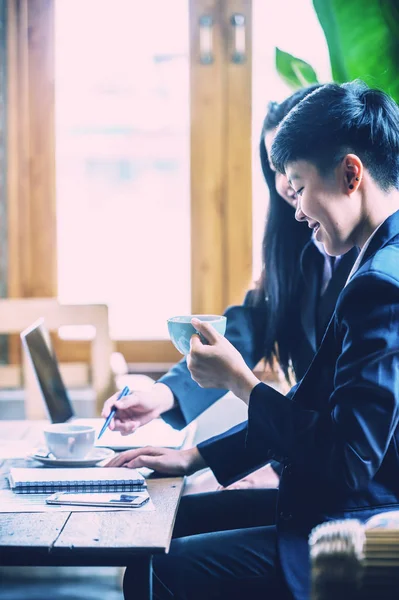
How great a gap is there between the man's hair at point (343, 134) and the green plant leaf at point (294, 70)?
3.92 ft

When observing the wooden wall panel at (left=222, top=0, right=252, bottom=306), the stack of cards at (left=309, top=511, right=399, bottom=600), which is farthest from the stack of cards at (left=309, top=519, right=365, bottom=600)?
the wooden wall panel at (left=222, top=0, right=252, bottom=306)

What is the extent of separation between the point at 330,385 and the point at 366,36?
1288 millimetres

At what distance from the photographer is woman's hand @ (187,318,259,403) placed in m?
1.10

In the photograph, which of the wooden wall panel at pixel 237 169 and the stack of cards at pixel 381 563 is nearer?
the stack of cards at pixel 381 563

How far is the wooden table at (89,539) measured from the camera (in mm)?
940

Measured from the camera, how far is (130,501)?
1109mm

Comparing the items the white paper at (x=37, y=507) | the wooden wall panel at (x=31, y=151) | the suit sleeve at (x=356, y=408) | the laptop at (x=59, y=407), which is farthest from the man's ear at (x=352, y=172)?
the wooden wall panel at (x=31, y=151)

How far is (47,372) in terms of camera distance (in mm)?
1716

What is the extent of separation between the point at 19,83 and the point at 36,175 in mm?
309

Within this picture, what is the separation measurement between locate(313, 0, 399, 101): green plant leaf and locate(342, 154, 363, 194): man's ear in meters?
1.03

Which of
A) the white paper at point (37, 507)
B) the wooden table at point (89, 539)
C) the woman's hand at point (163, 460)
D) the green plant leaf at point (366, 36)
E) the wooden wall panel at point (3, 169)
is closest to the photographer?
the wooden table at point (89, 539)

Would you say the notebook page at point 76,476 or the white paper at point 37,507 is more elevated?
the notebook page at point 76,476

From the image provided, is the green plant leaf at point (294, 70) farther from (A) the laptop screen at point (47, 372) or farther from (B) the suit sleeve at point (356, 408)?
(B) the suit sleeve at point (356, 408)

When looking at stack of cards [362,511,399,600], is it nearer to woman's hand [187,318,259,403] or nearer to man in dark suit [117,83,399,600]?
man in dark suit [117,83,399,600]
